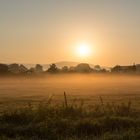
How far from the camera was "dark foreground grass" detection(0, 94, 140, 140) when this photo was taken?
68.4ft

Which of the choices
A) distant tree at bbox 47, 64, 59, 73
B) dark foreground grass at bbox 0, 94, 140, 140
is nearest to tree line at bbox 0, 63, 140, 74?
distant tree at bbox 47, 64, 59, 73

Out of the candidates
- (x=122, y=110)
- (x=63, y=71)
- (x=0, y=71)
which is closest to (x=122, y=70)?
(x=63, y=71)

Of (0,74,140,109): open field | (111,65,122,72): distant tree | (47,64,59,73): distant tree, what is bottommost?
(0,74,140,109): open field

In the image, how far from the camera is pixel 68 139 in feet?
65.1

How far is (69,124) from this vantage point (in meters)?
22.8

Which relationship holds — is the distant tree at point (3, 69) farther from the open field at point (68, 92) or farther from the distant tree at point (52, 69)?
the distant tree at point (52, 69)

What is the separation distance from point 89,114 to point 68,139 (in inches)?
237

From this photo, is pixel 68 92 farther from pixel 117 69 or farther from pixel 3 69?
pixel 117 69

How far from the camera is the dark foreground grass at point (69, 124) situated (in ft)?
68.4

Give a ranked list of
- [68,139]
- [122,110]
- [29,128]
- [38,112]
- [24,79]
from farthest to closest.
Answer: [24,79] → [122,110] → [38,112] → [29,128] → [68,139]

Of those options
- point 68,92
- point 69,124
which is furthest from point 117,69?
point 69,124

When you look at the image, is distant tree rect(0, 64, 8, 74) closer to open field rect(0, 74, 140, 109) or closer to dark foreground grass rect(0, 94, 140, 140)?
open field rect(0, 74, 140, 109)

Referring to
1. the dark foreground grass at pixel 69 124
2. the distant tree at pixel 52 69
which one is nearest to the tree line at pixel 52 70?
the distant tree at pixel 52 69

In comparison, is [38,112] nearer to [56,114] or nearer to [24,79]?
[56,114]
